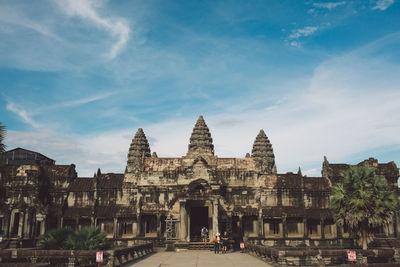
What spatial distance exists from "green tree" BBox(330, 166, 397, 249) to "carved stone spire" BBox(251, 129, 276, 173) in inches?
2078

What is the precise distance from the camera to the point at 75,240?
2227 cm

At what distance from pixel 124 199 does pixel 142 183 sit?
2869 mm

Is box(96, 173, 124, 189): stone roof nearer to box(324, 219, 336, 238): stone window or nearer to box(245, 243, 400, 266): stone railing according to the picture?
box(324, 219, 336, 238): stone window

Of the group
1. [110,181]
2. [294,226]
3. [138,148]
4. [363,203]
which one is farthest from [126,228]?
[138,148]

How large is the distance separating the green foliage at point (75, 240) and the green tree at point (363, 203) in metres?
19.4

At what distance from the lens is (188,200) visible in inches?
1449

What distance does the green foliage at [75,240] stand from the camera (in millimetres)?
22016

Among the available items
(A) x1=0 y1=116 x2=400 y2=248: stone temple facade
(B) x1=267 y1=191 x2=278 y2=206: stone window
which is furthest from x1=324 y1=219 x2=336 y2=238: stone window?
(B) x1=267 y1=191 x2=278 y2=206: stone window

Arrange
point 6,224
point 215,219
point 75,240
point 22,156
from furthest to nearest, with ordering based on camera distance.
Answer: point 22,156 < point 6,224 < point 215,219 < point 75,240

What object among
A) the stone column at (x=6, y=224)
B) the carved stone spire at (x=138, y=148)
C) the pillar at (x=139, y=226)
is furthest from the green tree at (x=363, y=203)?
the carved stone spire at (x=138, y=148)

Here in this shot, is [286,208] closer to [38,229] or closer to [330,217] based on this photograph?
[330,217]

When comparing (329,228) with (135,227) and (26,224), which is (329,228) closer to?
(135,227)

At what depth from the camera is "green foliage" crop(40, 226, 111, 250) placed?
2202 centimetres

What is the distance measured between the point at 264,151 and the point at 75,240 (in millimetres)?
67674
